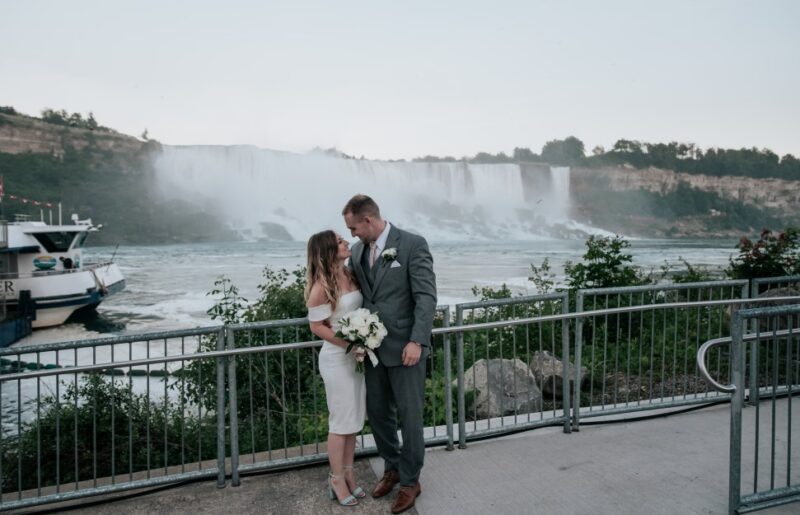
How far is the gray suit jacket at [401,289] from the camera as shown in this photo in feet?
12.2

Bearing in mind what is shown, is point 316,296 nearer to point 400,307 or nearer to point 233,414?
point 400,307

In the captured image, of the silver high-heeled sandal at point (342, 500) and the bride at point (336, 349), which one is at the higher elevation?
the bride at point (336, 349)

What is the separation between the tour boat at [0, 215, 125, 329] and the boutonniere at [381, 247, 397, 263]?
23913 mm

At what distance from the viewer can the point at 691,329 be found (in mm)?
9156

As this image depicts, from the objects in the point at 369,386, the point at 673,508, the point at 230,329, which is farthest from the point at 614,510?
the point at 230,329

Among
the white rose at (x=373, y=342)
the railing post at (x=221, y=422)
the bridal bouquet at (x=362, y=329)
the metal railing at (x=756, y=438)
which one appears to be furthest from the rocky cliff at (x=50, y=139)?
the metal railing at (x=756, y=438)

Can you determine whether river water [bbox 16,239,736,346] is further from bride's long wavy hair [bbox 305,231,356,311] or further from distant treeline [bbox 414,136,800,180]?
distant treeline [bbox 414,136,800,180]

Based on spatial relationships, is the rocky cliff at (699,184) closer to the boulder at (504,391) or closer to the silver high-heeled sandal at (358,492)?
the boulder at (504,391)

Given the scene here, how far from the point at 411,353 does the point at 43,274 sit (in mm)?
26139

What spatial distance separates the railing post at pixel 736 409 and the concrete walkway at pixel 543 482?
321mm

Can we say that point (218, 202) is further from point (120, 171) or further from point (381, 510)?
point (381, 510)

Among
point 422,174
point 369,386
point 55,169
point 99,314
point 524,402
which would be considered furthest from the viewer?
point 55,169

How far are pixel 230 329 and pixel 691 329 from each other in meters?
7.83

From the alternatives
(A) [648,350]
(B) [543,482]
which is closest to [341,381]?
(B) [543,482]
